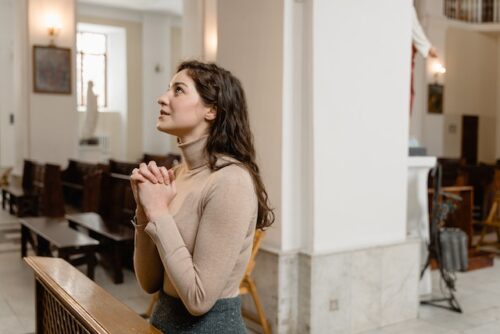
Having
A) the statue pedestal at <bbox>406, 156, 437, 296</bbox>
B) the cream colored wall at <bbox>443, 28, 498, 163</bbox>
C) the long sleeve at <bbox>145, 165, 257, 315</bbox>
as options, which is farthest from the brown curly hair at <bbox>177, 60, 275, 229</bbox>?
the cream colored wall at <bbox>443, 28, 498, 163</bbox>

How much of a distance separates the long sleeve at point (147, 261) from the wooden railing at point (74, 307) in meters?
0.12

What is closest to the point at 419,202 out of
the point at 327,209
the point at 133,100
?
the point at 327,209

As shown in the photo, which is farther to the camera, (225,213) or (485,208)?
(485,208)

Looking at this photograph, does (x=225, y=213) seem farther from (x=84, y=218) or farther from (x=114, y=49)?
(x=114, y=49)

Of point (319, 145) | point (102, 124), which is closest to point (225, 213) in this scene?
point (319, 145)

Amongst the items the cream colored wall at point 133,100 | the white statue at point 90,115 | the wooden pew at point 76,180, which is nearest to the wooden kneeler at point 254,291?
the wooden pew at point 76,180

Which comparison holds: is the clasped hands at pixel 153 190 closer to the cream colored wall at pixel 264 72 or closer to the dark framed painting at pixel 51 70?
the cream colored wall at pixel 264 72

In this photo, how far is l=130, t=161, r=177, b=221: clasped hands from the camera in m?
1.42

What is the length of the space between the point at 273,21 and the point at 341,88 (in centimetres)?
66

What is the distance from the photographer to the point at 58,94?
10094 mm

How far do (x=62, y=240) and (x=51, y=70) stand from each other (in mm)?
5834

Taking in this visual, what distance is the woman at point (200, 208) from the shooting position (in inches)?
55.2

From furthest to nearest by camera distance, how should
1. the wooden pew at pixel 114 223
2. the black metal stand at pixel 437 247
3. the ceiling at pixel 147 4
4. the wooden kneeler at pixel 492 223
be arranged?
the ceiling at pixel 147 4
the wooden kneeler at pixel 492 223
the wooden pew at pixel 114 223
the black metal stand at pixel 437 247

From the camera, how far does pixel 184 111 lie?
1.50 meters
